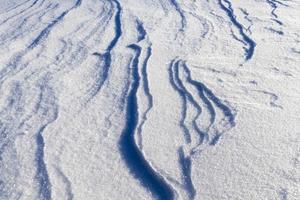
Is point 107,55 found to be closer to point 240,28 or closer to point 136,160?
point 240,28

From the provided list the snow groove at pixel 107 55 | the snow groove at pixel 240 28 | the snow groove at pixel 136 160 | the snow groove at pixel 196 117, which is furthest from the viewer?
the snow groove at pixel 240 28

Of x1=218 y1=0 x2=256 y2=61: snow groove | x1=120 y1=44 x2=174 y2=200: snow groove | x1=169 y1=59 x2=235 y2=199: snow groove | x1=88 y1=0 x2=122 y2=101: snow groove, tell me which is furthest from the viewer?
x1=218 y1=0 x2=256 y2=61: snow groove

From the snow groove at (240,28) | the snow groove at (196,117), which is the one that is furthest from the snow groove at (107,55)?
the snow groove at (240,28)

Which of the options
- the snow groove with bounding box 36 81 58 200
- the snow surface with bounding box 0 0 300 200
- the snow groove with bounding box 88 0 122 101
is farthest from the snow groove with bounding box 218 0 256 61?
the snow groove with bounding box 36 81 58 200

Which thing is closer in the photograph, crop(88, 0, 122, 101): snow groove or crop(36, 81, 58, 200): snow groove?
crop(36, 81, 58, 200): snow groove

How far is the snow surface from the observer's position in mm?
2230

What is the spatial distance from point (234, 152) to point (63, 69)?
1547 millimetres

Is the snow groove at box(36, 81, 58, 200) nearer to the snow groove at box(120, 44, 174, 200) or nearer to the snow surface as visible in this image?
the snow surface

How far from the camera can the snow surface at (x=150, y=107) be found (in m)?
2.23

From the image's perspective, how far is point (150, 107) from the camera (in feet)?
9.50

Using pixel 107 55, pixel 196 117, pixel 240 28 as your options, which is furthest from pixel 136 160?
pixel 240 28

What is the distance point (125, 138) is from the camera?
2.57 metres

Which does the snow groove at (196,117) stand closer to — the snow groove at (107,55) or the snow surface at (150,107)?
the snow surface at (150,107)

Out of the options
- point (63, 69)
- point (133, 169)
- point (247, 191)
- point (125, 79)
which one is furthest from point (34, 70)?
point (247, 191)
